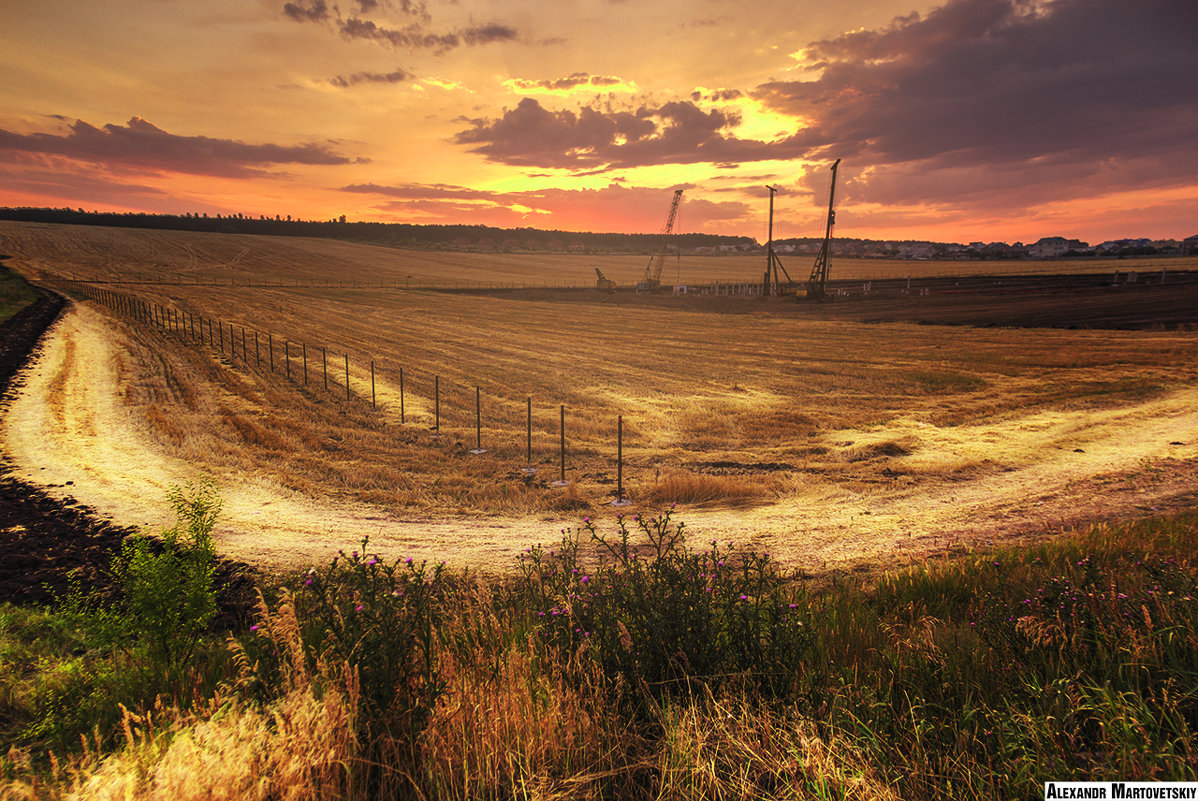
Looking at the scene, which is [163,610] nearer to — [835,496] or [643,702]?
[643,702]

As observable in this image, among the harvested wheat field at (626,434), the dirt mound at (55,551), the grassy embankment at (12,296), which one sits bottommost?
the dirt mound at (55,551)

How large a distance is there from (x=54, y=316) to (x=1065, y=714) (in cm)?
5573

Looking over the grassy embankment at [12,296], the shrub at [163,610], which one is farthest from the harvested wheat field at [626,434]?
the grassy embankment at [12,296]

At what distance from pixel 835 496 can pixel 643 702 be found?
9859 mm

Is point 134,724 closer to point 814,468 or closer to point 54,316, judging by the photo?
point 814,468

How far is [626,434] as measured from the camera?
18.5m

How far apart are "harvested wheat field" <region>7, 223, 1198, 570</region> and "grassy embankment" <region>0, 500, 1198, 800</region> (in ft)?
14.7

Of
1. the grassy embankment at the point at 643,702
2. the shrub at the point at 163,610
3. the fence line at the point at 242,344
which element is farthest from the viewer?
the fence line at the point at 242,344

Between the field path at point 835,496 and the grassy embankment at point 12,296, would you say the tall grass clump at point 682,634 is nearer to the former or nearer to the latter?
the field path at point 835,496

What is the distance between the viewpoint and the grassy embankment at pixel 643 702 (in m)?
3.54

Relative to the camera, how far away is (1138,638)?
4.67m

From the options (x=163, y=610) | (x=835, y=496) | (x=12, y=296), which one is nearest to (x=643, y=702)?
(x=163, y=610)

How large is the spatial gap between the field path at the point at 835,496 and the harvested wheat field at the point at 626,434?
8 centimetres

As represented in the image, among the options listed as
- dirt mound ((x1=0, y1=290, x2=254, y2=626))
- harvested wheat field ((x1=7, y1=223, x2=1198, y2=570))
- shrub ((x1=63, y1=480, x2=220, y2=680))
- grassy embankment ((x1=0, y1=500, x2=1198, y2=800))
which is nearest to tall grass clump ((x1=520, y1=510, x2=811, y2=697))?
grassy embankment ((x1=0, y1=500, x2=1198, y2=800))
